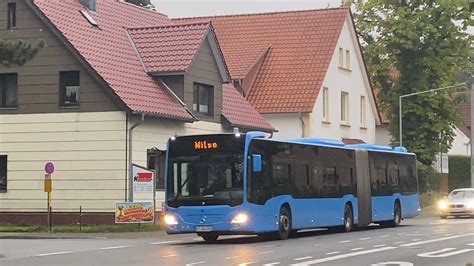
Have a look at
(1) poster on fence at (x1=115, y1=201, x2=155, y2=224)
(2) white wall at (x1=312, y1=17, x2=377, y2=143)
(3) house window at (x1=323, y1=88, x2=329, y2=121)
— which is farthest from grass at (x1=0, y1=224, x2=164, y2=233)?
(3) house window at (x1=323, y1=88, x2=329, y2=121)

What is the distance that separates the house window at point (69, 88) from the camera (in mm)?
37531

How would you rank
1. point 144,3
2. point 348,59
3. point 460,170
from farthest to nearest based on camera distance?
point 144,3 < point 460,170 < point 348,59

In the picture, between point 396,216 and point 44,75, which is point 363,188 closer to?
point 396,216

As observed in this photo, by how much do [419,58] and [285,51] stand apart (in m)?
8.91

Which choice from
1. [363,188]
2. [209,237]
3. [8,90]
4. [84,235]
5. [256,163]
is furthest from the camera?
[8,90]

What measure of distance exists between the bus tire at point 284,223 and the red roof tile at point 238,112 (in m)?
16.2

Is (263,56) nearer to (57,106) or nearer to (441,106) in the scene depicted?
(441,106)

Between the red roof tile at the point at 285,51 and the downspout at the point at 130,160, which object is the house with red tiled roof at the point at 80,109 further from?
the red roof tile at the point at 285,51

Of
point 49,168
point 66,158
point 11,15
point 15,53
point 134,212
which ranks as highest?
point 11,15

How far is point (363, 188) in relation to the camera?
113 ft

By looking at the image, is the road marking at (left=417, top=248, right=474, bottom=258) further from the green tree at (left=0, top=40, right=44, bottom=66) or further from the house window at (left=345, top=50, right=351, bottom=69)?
the house window at (left=345, top=50, right=351, bottom=69)

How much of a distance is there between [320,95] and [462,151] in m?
35.9

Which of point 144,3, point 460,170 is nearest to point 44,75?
point 460,170

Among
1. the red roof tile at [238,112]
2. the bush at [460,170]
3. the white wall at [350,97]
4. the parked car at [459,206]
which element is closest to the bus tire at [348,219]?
the red roof tile at [238,112]
